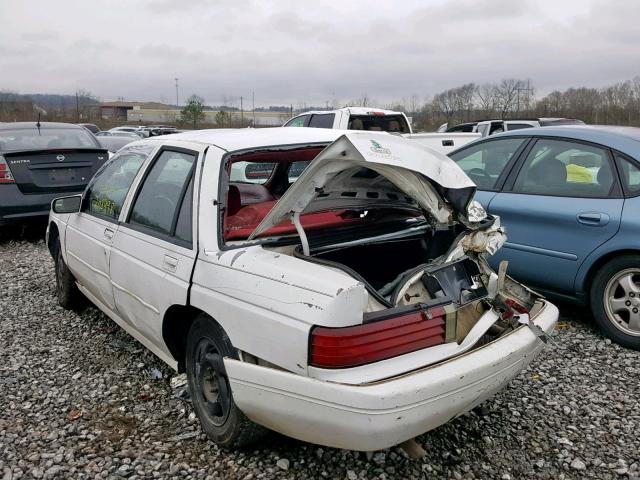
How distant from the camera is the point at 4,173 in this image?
718 centimetres

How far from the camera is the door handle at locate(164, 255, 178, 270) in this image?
115 inches

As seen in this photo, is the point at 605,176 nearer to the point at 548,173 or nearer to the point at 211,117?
the point at 548,173

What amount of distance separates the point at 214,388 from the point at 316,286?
1.05m

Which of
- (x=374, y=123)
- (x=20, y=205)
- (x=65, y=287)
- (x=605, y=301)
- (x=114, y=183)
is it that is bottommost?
(x=65, y=287)

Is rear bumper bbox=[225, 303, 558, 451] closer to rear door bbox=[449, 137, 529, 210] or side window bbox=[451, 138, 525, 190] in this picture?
rear door bbox=[449, 137, 529, 210]

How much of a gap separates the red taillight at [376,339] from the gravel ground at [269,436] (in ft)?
2.41

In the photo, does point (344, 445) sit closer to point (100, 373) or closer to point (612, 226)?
point (100, 373)

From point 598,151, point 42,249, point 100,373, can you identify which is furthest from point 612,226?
point 42,249

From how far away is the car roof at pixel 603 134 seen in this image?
4.18 meters

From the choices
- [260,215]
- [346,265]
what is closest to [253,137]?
[260,215]

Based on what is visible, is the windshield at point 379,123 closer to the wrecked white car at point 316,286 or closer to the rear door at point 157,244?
the wrecked white car at point 316,286

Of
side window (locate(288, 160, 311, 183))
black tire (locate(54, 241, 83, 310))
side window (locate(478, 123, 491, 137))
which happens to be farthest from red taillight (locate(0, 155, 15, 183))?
side window (locate(478, 123, 491, 137))

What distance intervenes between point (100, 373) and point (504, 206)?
3.36 m

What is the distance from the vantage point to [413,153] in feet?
8.64
